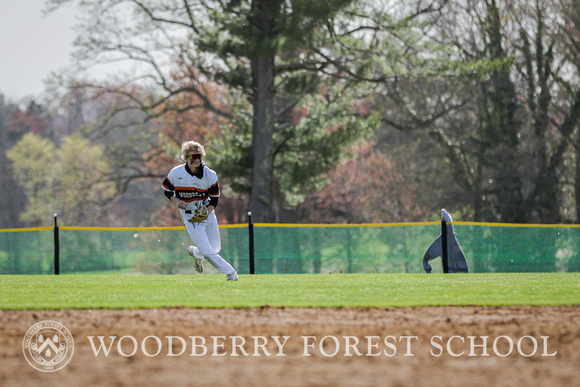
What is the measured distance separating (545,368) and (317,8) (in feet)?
64.8

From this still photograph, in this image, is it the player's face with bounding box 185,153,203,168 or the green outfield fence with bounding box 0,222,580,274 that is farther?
the green outfield fence with bounding box 0,222,580,274

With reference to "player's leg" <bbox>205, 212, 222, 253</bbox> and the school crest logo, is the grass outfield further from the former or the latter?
the school crest logo

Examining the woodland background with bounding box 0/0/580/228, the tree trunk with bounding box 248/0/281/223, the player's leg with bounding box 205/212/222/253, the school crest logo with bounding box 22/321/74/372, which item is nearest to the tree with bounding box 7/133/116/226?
the woodland background with bounding box 0/0/580/228

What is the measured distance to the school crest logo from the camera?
5.87 metres

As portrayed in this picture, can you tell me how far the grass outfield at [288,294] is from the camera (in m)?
9.68

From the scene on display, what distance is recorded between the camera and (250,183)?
95.2 ft

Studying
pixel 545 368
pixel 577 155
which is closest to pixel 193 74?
pixel 577 155

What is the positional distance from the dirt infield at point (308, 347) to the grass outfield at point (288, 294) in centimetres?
64

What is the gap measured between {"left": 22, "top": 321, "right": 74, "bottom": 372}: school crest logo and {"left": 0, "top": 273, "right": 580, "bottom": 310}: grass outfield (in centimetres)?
187

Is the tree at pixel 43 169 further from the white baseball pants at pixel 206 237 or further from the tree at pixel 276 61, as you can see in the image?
the white baseball pants at pixel 206 237

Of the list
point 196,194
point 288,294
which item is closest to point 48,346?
point 288,294

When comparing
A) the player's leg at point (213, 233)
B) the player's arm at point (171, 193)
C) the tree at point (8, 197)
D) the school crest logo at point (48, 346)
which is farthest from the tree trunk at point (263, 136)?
the tree at point (8, 197)

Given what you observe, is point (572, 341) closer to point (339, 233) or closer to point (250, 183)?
point (339, 233)

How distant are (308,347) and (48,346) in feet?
6.95
